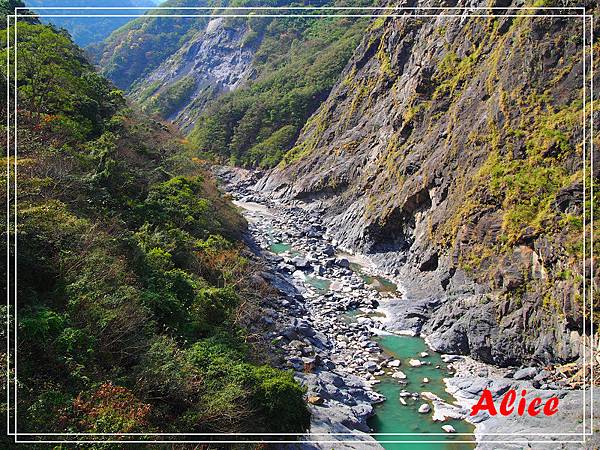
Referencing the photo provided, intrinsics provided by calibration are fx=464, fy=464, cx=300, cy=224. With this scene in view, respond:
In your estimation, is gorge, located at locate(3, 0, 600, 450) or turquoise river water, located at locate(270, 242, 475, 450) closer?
gorge, located at locate(3, 0, 600, 450)

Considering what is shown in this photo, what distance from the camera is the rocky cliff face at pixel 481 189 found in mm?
17562

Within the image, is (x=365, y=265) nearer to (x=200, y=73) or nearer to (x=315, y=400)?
(x=315, y=400)

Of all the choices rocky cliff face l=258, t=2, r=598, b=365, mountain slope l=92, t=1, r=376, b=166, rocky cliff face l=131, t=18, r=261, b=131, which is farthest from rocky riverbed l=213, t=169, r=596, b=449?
rocky cliff face l=131, t=18, r=261, b=131

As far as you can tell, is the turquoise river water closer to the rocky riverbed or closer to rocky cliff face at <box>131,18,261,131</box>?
the rocky riverbed

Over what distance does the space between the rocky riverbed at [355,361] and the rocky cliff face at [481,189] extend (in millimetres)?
1209

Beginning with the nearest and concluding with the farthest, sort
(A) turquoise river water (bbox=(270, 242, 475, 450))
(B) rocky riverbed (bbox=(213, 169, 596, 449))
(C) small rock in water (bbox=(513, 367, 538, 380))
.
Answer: (B) rocky riverbed (bbox=(213, 169, 596, 449)) → (A) turquoise river water (bbox=(270, 242, 475, 450)) → (C) small rock in water (bbox=(513, 367, 538, 380))

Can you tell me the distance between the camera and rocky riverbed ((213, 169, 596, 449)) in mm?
13383

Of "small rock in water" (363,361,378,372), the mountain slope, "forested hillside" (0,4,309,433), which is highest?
the mountain slope

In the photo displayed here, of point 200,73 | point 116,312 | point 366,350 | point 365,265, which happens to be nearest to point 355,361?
point 366,350

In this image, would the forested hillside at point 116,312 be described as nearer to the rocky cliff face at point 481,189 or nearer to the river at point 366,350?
the river at point 366,350

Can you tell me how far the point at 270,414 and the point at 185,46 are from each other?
133m

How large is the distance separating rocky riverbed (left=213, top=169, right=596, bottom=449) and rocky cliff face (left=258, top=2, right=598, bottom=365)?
1209 mm

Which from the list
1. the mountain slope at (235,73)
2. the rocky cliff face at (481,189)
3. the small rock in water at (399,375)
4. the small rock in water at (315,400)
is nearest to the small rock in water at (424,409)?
the small rock in water at (399,375)

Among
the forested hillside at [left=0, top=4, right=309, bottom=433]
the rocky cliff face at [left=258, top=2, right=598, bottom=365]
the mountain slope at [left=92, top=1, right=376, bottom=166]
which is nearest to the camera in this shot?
the forested hillside at [left=0, top=4, right=309, bottom=433]
